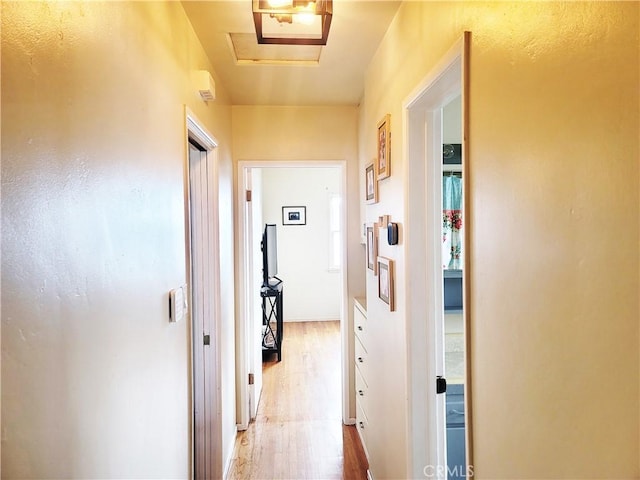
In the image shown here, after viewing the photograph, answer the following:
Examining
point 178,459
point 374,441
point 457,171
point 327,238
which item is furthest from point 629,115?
point 327,238

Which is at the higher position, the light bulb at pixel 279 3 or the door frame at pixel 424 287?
the light bulb at pixel 279 3

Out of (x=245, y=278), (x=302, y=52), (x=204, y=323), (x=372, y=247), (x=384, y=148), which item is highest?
(x=302, y=52)

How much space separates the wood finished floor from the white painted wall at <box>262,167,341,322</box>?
69.0 inches

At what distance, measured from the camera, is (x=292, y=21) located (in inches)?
67.3

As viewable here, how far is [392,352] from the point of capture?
5.89ft

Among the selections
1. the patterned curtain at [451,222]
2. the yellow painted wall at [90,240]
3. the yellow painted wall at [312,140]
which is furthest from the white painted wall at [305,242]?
the yellow painted wall at [90,240]

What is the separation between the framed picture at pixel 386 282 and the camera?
175cm

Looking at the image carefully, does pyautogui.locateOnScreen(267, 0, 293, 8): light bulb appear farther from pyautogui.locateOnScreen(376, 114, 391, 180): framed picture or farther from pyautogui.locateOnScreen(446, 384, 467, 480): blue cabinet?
pyautogui.locateOnScreen(446, 384, 467, 480): blue cabinet

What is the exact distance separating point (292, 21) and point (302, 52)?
0.41 metres

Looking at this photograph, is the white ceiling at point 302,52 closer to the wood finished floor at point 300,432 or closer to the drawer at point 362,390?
the drawer at point 362,390

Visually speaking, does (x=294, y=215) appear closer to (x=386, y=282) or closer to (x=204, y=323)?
(x=204, y=323)

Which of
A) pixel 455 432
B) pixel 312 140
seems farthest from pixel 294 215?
pixel 455 432

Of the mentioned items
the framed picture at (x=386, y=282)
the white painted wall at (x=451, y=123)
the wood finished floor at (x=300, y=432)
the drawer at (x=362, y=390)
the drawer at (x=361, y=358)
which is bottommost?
the wood finished floor at (x=300, y=432)

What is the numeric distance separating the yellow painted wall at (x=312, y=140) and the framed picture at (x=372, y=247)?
0.68 m
